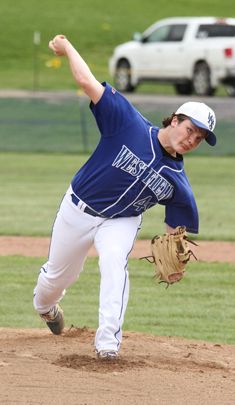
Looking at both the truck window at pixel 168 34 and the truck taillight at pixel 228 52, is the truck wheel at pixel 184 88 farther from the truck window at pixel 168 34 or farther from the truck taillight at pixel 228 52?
the truck taillight at pixel 228 52

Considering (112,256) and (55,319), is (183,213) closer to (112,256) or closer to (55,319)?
(112,256)

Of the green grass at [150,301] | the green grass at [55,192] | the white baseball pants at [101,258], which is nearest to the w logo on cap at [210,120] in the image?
the white baseball pants at [101,258]

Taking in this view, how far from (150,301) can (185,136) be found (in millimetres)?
3473

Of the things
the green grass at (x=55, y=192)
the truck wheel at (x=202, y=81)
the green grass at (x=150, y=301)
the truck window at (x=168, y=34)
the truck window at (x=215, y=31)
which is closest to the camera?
the green grass at (x=150, y=301)

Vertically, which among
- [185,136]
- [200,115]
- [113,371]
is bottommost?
[113,371]

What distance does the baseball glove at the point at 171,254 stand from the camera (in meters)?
7.23

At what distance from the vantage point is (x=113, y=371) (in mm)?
6781

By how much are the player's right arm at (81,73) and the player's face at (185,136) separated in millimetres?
531

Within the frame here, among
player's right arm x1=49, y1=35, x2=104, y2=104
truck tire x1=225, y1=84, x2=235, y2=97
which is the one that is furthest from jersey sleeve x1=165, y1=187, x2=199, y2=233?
truck tire x1=225, y1=84, x2=235, y2=97

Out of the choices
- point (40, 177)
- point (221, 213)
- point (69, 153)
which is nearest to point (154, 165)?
point (221, 213)

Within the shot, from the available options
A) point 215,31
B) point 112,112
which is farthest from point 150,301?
point 215,31

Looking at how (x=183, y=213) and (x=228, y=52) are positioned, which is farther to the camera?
(x=228, y=52)

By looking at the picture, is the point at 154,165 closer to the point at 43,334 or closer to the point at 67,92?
the point at 43,334

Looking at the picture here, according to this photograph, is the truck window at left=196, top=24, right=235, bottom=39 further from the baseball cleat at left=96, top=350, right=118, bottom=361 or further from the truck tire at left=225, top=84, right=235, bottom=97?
the baseball cleat at left=96, top=350, right=118, bottom=361
